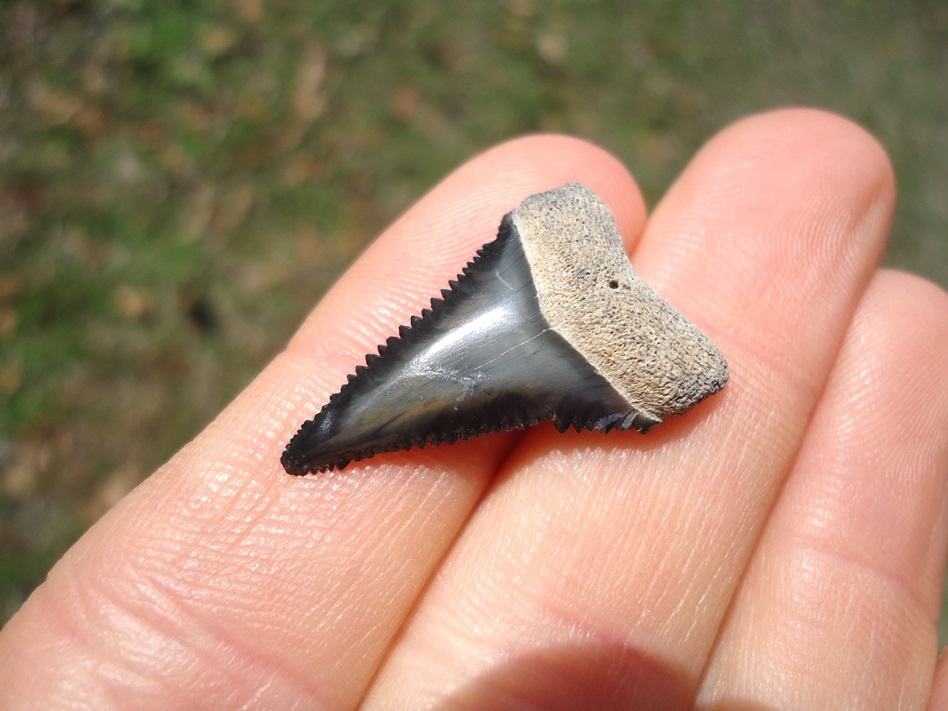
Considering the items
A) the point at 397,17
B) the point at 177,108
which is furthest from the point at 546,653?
the point at 397,17

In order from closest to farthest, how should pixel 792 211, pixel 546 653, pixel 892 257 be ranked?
pixel 546 653 < pixel 792 211 < pixel 892 257

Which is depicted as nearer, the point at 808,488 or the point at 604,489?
the point at 604,489

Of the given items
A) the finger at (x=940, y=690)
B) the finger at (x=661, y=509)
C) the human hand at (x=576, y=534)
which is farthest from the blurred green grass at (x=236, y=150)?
the finger at (x=940, y=690)

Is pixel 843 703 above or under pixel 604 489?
under

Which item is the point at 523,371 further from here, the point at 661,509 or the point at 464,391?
the point at 661,509

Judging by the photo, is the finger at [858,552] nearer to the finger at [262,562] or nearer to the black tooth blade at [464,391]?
the black tooth blade at [464,391]

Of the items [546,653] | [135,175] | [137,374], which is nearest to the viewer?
[546,653]

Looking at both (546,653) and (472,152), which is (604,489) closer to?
(546,653)
